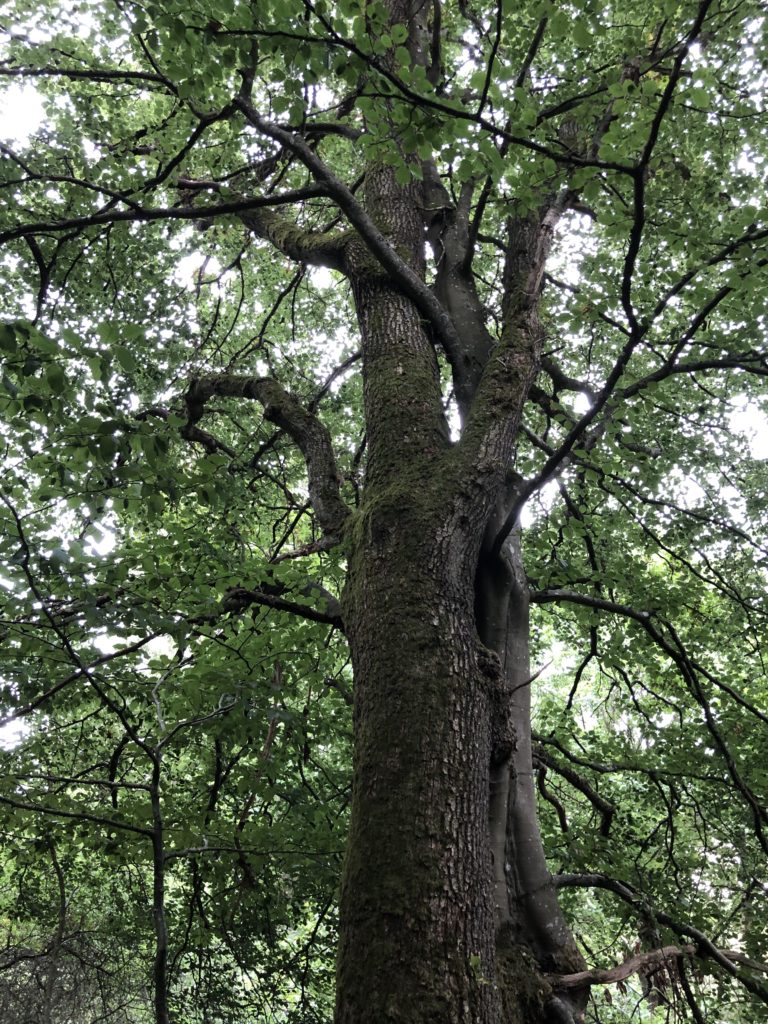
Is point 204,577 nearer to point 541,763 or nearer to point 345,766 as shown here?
point 541,763

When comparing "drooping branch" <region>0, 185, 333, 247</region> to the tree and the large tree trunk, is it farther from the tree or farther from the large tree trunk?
the large tree trunk

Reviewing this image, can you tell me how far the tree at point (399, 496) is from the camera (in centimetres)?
214

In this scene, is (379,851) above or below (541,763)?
below

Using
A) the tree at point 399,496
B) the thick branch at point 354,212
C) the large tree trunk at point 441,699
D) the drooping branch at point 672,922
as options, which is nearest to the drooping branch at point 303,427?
the tree at point 399,496

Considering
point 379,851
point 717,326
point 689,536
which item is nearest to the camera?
point 379,851

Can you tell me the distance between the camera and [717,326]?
6.68 meters

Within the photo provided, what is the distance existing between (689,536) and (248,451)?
407 centimetres

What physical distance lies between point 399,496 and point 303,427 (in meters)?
1.53

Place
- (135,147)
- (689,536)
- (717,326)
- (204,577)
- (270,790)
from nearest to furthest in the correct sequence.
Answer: (204,577) → (270,790) → (135,147) → (689,536) → (717,326)

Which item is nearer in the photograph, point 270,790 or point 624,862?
point 270,790

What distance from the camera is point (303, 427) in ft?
13.5

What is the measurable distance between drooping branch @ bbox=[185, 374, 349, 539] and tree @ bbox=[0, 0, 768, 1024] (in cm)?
3

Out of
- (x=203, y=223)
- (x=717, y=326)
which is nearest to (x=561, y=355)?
(x=717, y=326)

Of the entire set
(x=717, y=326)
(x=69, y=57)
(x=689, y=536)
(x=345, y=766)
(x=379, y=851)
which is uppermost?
(x=69, y=57)
